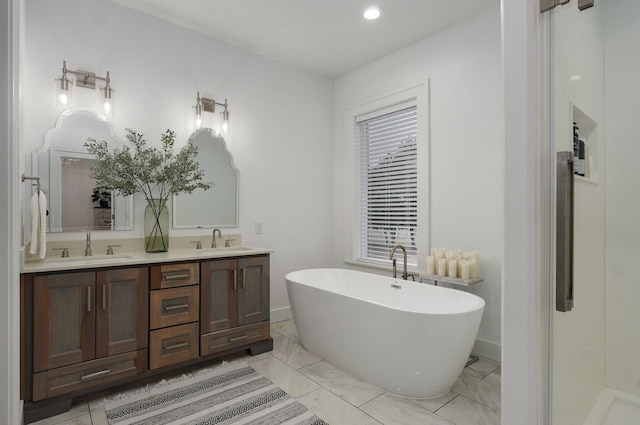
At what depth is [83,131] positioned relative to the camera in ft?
8.61

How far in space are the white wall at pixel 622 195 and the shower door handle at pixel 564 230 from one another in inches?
15.7

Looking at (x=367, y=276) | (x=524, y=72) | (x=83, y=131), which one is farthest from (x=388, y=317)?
(x=83, y=131)

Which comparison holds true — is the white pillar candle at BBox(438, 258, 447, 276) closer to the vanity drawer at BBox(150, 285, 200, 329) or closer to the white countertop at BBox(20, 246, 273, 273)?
the white countertop at BBox(20, 246, 273, 273)

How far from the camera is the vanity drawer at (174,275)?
7.91 feet

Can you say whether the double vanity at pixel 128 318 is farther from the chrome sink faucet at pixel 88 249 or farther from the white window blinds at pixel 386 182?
the white window blinds at pixel 386 182

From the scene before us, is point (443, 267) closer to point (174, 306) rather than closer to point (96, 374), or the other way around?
point (174, 306)

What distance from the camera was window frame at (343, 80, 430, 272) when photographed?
3.29 m

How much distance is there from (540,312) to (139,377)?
2385 millimetres

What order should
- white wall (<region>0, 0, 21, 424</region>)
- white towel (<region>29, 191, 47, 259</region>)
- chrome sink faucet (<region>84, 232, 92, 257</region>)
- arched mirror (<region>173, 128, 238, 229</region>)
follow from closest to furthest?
white wall (<region>0, 0, 21, 424</region>) < white towel (<region>29, 191, 47, 259</region>) < chrome sink faucet (<region>84, 232, 92, 257</region>) < arched mirror (<region>173, 128, 238, 229</region>)

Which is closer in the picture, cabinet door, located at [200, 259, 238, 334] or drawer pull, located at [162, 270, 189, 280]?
drawer pull, located at [162, 270, 189, 280]

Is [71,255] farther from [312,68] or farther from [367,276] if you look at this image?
[312,68]

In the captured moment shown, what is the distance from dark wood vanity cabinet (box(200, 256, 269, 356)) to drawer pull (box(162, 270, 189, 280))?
13cm

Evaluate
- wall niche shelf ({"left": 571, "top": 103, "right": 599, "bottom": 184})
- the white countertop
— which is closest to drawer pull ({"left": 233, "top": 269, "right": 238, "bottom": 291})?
the white countertop

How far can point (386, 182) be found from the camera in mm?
3768
